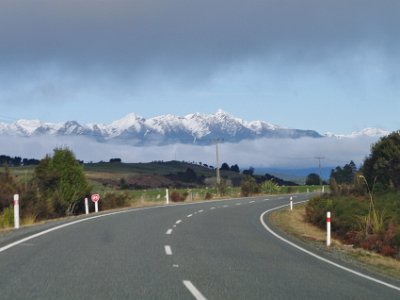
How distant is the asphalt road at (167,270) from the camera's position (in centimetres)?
883

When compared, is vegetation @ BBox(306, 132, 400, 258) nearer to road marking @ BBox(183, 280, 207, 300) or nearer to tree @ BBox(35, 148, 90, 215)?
road marking @ BBox(183, 280, 207, 300)

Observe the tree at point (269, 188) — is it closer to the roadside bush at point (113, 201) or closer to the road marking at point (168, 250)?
the roadside bush at point (113, 201)

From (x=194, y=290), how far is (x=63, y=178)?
2764 centimetres

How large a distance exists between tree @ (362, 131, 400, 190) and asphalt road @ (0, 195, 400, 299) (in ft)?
72.2

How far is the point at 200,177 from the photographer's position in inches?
5861

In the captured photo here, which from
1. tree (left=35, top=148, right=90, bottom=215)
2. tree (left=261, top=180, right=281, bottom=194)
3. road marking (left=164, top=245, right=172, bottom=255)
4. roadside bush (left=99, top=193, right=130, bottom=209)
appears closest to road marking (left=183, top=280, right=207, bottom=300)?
road marking (left=164, top=245, right=172, bottom=255)

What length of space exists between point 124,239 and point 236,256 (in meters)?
4.24

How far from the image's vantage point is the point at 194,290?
900cm

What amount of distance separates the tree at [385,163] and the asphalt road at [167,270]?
22.0m

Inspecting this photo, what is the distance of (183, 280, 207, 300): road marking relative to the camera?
845 centimetres

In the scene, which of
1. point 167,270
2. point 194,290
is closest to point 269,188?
point 167,270

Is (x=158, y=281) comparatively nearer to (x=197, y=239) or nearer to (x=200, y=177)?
(x=197, y=239)

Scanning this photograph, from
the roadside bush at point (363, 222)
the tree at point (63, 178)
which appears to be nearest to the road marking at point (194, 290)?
the roadside bush at point (363, 222)

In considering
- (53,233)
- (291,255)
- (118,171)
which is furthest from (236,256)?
(118,171)
